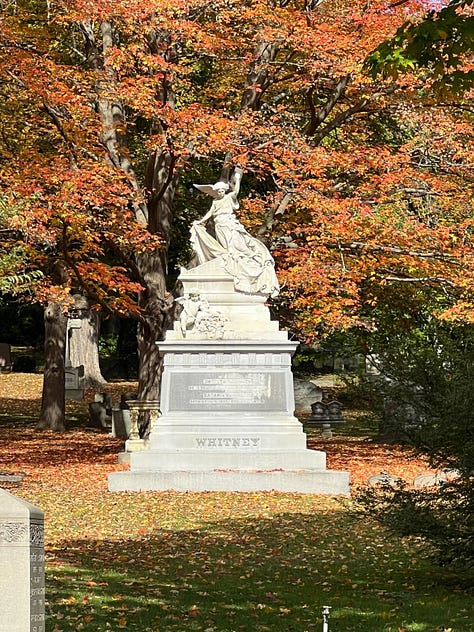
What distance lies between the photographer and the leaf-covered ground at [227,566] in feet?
28.9

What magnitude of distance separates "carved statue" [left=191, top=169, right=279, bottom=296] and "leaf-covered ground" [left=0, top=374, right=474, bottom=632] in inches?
146

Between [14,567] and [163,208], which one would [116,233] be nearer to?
[163,208]

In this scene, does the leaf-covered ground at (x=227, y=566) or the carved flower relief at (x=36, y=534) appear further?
the leaf-covered ground at (x=227, y=566)

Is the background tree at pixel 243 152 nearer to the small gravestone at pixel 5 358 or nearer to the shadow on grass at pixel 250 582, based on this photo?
the shadow on grass at pixel 250 582

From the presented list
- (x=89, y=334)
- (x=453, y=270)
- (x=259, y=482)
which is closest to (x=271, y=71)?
(x=453, y=270)

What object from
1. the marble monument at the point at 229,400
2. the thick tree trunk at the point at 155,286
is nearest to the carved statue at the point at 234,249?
the marble monument at the point at 229,400

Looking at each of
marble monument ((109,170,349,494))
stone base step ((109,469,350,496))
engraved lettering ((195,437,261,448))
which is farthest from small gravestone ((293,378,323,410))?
stone base step ((109,469,350,496))

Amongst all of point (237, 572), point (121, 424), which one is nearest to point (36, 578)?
point (237, 572)

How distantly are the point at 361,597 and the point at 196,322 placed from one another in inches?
423

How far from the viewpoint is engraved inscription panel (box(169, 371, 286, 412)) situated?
19.6 metres

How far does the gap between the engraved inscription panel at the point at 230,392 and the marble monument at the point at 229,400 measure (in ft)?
0.05

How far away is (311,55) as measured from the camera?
75.4 feet

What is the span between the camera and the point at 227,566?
11.4m

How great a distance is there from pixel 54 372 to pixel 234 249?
10.9m
